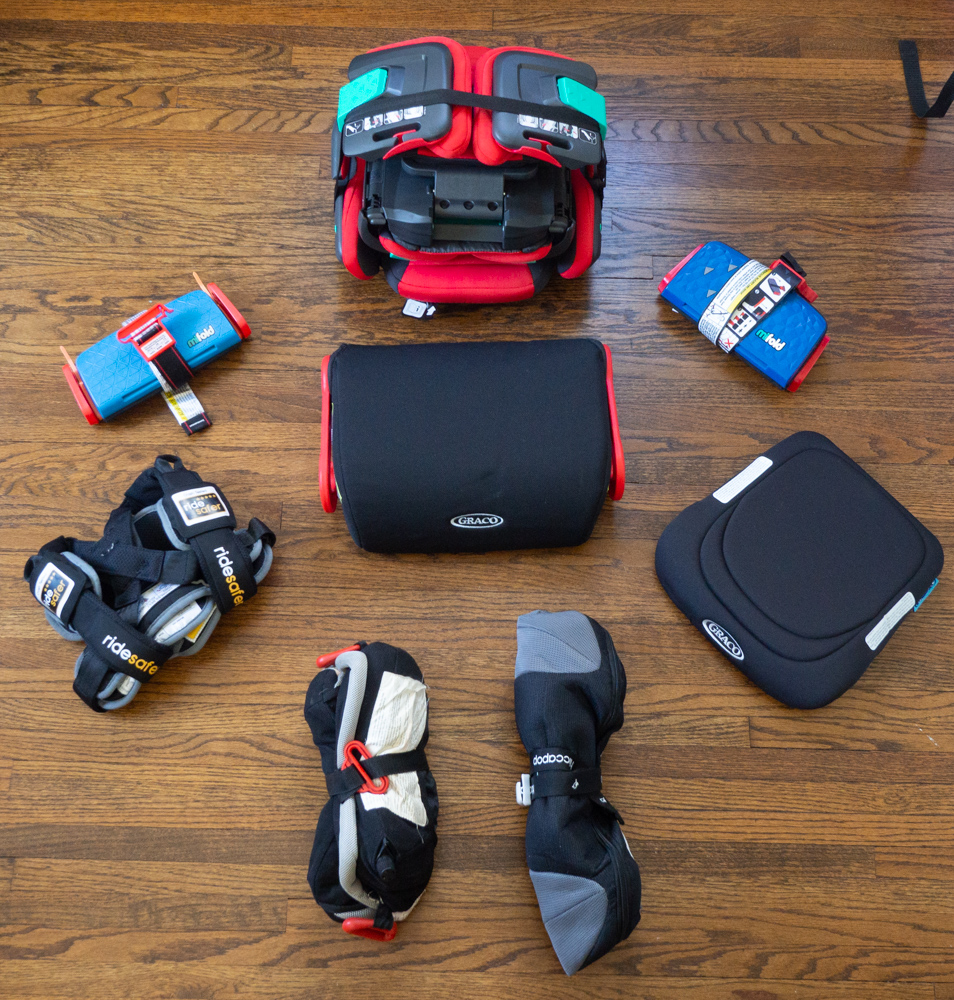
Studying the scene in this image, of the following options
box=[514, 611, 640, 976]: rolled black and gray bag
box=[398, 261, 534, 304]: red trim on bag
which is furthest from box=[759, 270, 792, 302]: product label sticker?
box=[514, 611, 640, 976]: rolled black and gray bag

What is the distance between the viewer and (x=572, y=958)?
117 centimetres

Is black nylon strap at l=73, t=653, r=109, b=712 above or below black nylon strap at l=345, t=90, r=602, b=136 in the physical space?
below

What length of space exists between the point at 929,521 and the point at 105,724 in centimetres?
153

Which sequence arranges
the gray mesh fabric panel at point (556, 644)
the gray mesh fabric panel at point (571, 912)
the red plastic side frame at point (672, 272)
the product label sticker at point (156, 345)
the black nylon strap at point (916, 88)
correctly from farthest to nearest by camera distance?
the black nylon strap at point (916, 88) < the red plastic side frame at point (672, 272) < the product label sticker at point (156, 345) < the gray mesh fabric panel at point (556, 644) < the gray mesh fabric panel at point (571, 912)

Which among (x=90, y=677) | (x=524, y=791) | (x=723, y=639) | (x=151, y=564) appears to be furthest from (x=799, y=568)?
(x=90, y=677)

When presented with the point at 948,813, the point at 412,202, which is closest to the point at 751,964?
the point at 948,813

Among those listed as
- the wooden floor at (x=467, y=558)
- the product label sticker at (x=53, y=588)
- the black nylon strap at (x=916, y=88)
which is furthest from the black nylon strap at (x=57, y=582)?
the black nylon strap at (x=916, y=88)

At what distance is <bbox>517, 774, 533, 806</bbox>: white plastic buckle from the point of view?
1264 millimetres

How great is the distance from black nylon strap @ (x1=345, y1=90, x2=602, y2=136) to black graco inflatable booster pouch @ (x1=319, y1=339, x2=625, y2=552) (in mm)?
371

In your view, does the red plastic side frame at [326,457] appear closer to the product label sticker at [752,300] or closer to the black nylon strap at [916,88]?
the product label sticker at [752,300]

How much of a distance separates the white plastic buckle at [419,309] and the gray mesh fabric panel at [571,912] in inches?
39.8

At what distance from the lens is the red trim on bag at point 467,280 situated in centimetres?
142

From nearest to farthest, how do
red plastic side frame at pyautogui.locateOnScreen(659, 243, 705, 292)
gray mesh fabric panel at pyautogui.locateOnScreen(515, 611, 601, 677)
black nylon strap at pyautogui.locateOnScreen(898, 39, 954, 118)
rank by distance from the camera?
gray mesh fabric panel at pyautogui.locateOnScreen(515, 611, 601, 677), red plastic side frame at pyautogui.locateOnScreen(659, 243, 705, 292), black nylon strap at pyautogui.locateOnScreen(898, 39, 954, 118)

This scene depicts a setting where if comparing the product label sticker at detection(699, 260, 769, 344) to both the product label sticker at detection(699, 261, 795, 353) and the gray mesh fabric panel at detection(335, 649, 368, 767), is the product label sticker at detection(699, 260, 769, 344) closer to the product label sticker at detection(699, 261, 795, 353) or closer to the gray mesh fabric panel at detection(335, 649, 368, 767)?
the product label sticker at detection(699, 261, 795, 353)
